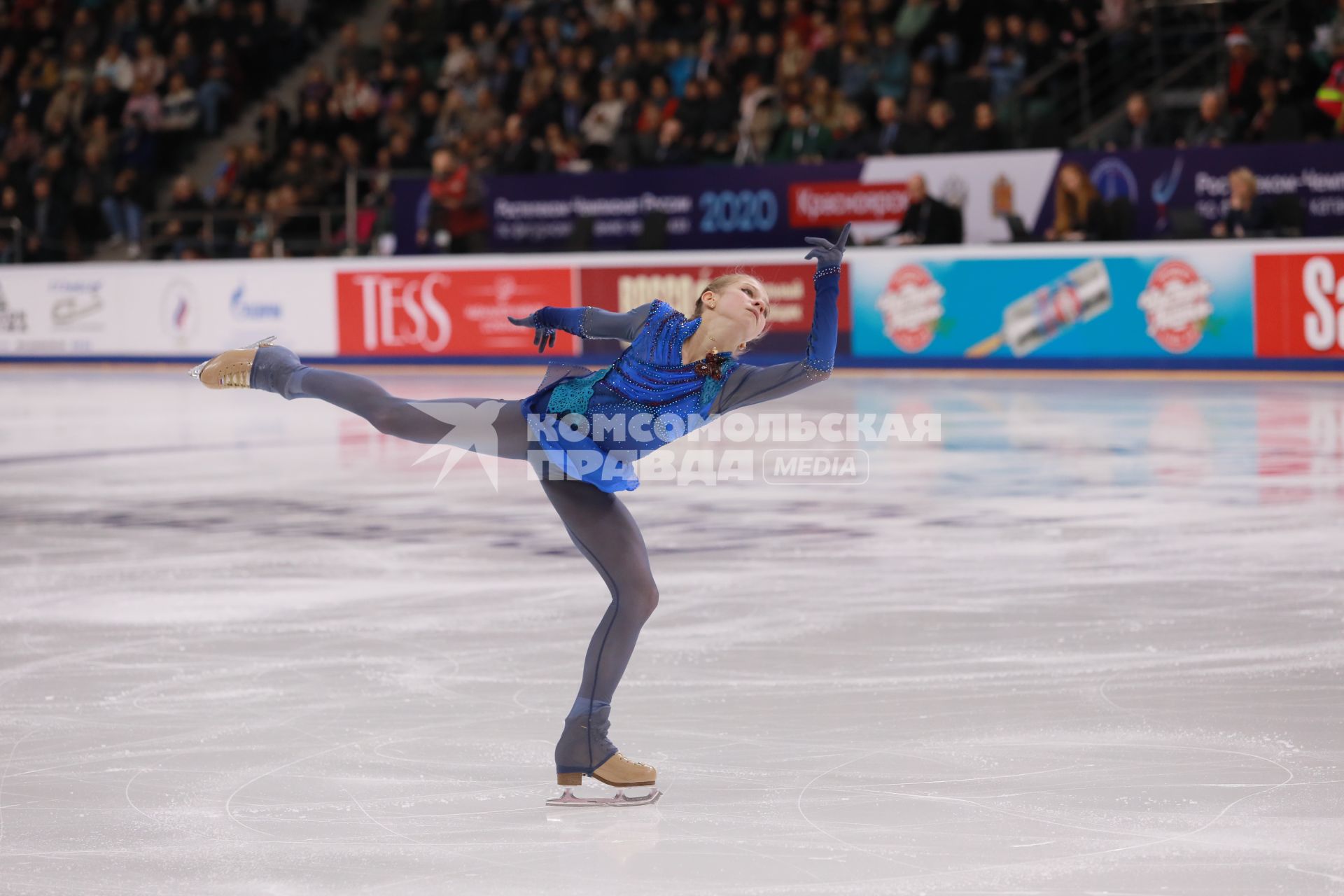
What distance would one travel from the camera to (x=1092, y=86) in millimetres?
18812

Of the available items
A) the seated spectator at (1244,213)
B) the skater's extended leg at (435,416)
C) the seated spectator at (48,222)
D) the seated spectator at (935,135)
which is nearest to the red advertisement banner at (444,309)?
the seated spectator at (935,135)

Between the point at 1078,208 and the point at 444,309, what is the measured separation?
21.6 feet

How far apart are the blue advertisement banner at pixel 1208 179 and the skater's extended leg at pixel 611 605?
13001 mm

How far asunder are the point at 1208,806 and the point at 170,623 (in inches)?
151

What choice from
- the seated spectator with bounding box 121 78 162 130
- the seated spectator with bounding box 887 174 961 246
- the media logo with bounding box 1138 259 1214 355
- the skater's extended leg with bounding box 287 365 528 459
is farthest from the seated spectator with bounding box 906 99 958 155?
the skater's extended leg with bounding box 287 365 528 459

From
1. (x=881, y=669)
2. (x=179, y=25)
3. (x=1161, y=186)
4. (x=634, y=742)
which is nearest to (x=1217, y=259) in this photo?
(x=1161, y=186)

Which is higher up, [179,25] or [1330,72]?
[179,25]

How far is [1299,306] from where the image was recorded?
1526cm

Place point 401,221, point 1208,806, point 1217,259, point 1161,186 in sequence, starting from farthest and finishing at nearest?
point 401,221
point 1161,186
point 1217,259
point 1208,806

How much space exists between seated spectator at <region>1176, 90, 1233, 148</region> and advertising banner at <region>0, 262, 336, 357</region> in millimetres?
9020

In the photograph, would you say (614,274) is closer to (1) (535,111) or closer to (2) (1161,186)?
(1) (535,111)

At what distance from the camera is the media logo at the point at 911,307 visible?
16828 mm

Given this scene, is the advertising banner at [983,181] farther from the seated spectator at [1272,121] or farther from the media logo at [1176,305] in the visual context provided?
the media logo at [1176,305]

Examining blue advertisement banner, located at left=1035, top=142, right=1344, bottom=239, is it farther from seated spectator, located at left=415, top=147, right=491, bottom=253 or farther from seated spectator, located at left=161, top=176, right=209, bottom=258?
seated spectator, located at left=161, top=176, right=209, bottom=258
